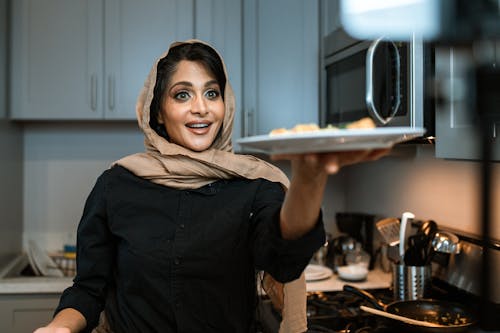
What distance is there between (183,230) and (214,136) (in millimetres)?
276

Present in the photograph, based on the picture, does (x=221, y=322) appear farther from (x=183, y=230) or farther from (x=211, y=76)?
(x=211, y=76)

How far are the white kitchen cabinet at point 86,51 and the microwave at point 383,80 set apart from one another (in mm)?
732

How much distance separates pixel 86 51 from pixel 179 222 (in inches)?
55.1

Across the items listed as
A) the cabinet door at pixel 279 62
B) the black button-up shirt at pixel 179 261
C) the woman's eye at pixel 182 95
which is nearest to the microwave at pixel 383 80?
the cabinet door at pixel 279 62

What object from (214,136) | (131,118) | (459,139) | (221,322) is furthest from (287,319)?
(131,118)

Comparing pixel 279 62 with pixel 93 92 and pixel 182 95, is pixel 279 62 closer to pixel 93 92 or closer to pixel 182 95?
pixel 93 92

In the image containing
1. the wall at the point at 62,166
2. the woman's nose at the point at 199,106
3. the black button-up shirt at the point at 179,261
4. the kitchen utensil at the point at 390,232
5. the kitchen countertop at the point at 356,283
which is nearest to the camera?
the black button-up shirt at the point at 179,261

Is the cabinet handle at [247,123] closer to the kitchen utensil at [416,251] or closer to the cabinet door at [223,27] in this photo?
the cabinet door at [223,27]

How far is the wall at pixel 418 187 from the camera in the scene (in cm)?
184

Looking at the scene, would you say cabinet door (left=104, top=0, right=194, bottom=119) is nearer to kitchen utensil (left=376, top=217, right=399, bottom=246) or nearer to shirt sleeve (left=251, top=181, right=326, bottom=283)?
kitchen utensil (left=376, top=217, right=399, bottom=246)

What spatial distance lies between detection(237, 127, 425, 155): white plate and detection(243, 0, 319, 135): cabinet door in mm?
1767

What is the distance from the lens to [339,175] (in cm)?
299

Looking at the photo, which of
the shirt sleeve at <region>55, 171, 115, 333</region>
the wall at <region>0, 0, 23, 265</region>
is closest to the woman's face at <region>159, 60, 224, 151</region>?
the shirt sleeve at <region>55, 171, 115, 333</region>

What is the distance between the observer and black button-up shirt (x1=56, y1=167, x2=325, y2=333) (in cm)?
132
